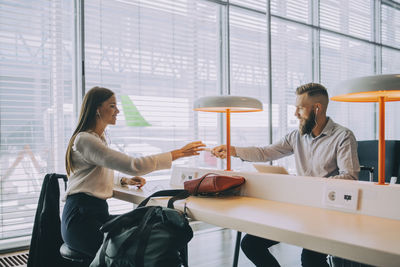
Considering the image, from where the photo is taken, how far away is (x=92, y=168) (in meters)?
1.82

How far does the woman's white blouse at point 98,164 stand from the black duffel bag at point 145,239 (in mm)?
396

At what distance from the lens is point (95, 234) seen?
1.64 meters

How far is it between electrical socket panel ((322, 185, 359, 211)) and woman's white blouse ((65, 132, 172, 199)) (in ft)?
2.77

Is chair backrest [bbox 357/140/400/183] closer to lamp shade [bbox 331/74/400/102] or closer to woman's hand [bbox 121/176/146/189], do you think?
lamp shade [bbox 331/74/400/102]

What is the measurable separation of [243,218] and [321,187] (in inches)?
16.4

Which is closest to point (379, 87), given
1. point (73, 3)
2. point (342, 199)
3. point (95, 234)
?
point (342, 199)

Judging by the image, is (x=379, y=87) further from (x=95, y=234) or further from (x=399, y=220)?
(x=95, y=234)

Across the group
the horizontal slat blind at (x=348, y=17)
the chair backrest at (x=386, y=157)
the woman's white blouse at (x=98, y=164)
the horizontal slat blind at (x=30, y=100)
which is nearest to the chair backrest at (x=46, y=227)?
the woman's white blouse at (x=98, y=164)

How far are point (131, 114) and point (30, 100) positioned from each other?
90 centimetres

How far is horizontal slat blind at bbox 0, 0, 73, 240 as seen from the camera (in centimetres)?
264

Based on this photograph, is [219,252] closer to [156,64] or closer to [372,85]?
[156,64]

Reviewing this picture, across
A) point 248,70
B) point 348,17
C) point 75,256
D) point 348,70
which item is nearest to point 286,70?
point 248,70

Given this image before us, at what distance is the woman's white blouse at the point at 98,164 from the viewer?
170cm

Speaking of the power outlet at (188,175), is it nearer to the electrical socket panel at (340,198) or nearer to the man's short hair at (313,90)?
the electrical socket panel at (340,198)
